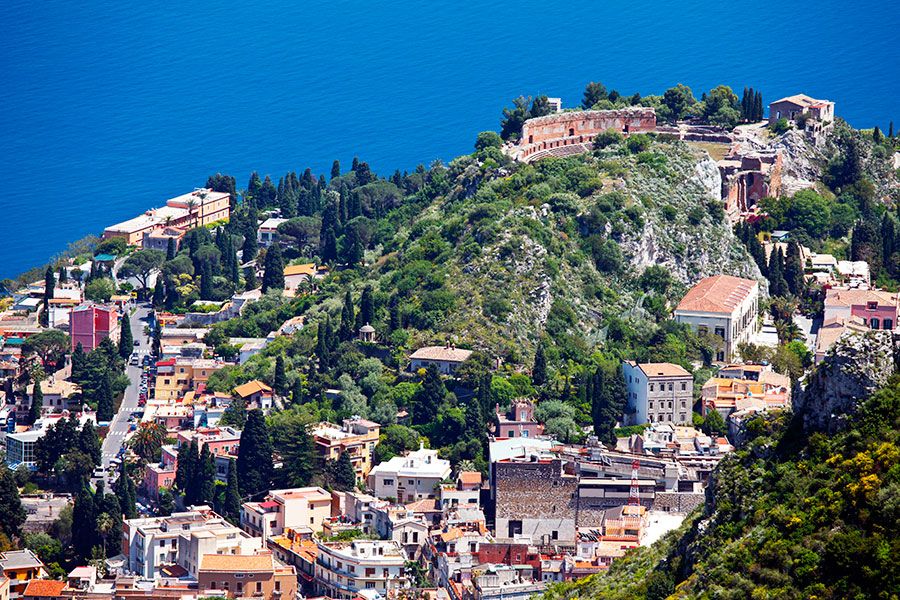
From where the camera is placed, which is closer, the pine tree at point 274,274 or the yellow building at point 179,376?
the yellow building at point 179,376

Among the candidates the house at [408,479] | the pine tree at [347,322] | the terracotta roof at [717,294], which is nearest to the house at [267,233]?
the pine tree at [347,322]

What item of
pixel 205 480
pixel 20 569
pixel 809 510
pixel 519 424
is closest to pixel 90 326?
pixel 205 480

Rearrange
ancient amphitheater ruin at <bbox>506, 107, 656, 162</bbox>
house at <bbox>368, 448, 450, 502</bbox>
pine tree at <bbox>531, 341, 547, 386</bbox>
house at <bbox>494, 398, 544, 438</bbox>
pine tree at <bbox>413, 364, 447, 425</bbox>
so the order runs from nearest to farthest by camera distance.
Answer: house at <bbox>368, 448, 450, 502</bbox>, house at <bbox>494, 398, 544, 438</bbox>, pine tree at <bbox>413, 364, 447, 425</bbox>, pine tree at <bbox>531, 341, 547, 386</bbox>, ancient amphitheater ruin at <bbox>506, 107, 656, 162</bbox>

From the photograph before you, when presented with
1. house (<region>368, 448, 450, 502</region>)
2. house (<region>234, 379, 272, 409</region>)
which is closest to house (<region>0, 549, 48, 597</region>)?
house (<region>368, 448, 450, 502</region>)

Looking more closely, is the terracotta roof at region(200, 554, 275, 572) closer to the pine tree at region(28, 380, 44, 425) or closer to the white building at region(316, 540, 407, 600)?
the white building at region(316, 540, 407, 600)

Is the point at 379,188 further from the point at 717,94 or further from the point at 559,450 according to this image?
the point at 559,450

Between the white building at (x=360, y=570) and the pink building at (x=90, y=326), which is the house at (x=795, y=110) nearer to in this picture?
the pink building at (x=90, y=326)
